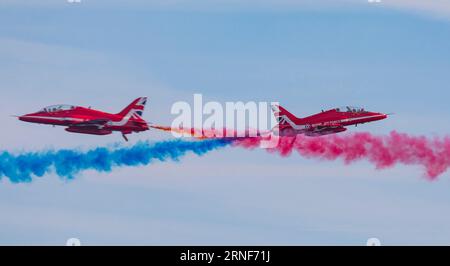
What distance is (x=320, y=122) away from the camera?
5794 cm

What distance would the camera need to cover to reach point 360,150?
5759 centimetres

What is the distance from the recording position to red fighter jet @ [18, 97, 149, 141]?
2192 inches

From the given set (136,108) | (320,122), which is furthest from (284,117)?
(136,108)

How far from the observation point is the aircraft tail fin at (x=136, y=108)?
55.7 m

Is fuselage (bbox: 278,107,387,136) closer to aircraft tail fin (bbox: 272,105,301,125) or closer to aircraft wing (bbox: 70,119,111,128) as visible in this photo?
aircraft tail fin (bbox: 272,105,301,125)

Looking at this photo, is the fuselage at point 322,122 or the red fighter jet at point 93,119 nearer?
the red fighter jet at point 93,119

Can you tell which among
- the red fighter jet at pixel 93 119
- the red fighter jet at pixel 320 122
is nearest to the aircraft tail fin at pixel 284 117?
the red fighter jet at pixel 320 122

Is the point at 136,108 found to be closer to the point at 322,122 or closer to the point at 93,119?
the point at 93,119

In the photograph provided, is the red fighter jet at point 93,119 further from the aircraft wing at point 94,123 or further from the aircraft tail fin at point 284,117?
the aircraft tail fin at point 284,117

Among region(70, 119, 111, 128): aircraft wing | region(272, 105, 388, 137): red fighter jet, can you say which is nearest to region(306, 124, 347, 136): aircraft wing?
region(272, 105, 388, 137): red fighter jet

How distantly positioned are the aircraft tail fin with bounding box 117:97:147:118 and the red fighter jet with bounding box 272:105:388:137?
658 centimetres
